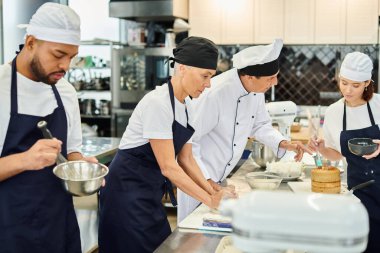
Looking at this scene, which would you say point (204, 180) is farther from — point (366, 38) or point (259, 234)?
point (366, 38)

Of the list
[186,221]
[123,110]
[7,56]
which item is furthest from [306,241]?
[123,110]

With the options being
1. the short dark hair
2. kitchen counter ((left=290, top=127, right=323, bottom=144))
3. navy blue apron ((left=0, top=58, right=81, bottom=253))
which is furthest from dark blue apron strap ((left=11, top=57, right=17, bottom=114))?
kitchen counter ((left=290, top=127, right=323, bottom=144))

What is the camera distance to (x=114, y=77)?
20.8 feet

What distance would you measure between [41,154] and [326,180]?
1.33 metres

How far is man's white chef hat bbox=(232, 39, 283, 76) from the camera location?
2.65 m

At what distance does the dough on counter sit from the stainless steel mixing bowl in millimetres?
1040

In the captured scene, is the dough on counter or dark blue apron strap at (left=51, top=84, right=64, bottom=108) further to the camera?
the dough on counter

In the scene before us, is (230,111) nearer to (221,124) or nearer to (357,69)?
(221,124)

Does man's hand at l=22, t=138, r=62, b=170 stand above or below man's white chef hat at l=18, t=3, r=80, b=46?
below

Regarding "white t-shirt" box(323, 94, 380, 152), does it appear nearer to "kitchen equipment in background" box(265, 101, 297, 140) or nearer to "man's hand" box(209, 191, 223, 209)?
"kitchen equipment in background" box(265, 101, 297, 140)

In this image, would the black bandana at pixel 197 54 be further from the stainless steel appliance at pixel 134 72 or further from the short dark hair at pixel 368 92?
the stainless steel appliance at pixel 134 72

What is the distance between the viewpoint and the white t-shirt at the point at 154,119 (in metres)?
2.14

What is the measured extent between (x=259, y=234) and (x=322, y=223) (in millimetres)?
104

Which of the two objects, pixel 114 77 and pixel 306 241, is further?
pixel 114 77
